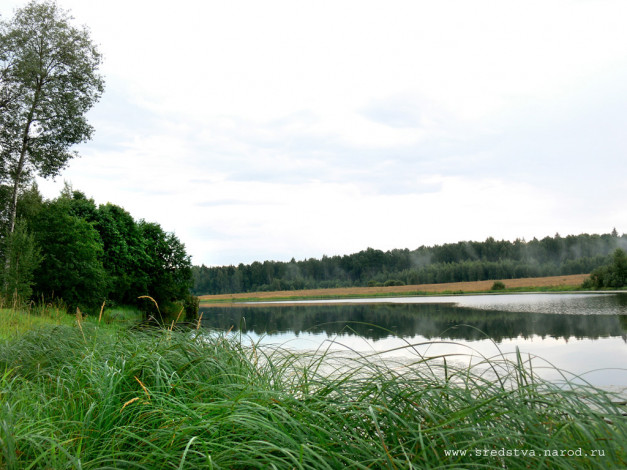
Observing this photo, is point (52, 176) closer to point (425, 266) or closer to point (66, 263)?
point (66, 263)

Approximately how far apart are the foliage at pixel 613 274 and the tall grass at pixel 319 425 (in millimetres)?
41997

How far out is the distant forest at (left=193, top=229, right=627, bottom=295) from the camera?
66.2 meters

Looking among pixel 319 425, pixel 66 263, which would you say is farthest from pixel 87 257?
pixel 319 425

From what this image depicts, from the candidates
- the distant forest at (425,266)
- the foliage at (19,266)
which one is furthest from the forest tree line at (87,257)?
the distant forest at (425,266)

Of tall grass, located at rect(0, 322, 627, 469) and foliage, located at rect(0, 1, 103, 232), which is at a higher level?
foliage, located at rect(0, 1, 103, 232)

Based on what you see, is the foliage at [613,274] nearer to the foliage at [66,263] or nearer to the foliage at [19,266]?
the foliage at [66,263]

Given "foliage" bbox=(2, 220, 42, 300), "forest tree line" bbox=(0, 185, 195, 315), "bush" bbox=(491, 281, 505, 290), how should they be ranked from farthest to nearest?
"bush" bbox=(491, 281, 505, 290)
"forest tree line" bbox=(0, 185, 195, 315)
"foliage" bbox=(2, 220, 42, 300)

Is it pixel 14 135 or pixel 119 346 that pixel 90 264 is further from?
pixel 119 346

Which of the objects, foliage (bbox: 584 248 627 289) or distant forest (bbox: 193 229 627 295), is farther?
distant forest (bbox: 193 229 627 295)

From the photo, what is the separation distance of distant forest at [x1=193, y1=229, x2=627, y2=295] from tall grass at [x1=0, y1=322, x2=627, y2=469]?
6792 centimetres

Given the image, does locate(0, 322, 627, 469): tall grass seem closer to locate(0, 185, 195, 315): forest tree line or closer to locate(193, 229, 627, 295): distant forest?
locate(0, 185, 195, 315): forest tree line

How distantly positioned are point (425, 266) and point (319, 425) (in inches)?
3047

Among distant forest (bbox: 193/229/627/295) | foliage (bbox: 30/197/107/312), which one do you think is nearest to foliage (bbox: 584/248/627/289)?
distant forest (bbox: 193/229/627/295)

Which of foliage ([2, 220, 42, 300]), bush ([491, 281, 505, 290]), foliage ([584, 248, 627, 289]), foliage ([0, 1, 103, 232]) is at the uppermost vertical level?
foliage ([0, 1, 103, 232])
